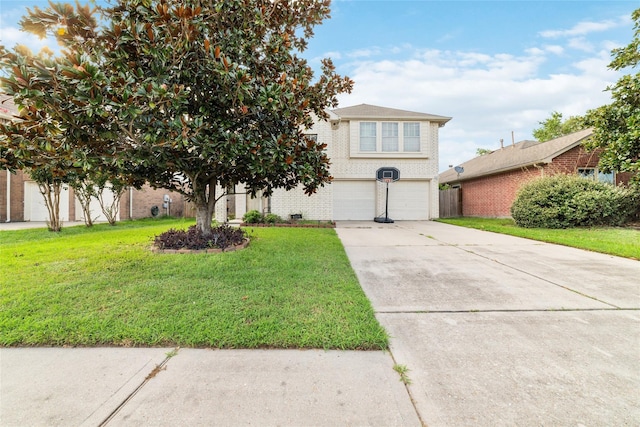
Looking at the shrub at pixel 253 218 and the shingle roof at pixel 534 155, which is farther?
the shingle roof at pixel 534 155

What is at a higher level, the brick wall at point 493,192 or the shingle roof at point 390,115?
the shingle roof at point 390,115

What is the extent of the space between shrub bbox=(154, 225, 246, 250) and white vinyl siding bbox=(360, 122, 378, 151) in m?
9.73

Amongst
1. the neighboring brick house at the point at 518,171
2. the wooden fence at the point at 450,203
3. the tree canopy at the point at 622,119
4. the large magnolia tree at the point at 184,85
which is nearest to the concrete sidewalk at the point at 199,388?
the large magnolia tree at the point at 184,85

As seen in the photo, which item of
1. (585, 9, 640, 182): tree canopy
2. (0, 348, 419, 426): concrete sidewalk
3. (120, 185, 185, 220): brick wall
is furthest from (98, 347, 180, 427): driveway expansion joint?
(120, 185, 185, 220): brick wall

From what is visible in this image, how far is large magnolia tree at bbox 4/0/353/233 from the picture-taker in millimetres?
3445

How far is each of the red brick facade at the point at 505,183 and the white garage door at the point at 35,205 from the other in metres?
22.8

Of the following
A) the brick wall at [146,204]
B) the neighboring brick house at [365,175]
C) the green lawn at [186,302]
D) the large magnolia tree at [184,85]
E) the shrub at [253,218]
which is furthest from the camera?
the brick wall at [146,204]

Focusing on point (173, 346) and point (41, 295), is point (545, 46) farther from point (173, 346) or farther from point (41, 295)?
point (41, 295)

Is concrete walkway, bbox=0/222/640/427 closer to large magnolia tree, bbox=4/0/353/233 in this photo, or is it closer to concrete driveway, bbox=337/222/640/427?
concrete driveway, bbox=337/222/640/427

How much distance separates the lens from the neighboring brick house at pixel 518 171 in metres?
12.6

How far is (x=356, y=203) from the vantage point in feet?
48.6

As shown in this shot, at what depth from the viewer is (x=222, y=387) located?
1.89 meters

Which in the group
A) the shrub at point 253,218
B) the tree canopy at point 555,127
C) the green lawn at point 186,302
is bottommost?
the green lawn at point 186,302

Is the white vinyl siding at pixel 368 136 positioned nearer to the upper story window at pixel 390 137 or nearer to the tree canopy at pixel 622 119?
the upper story window at pixel 390 137
